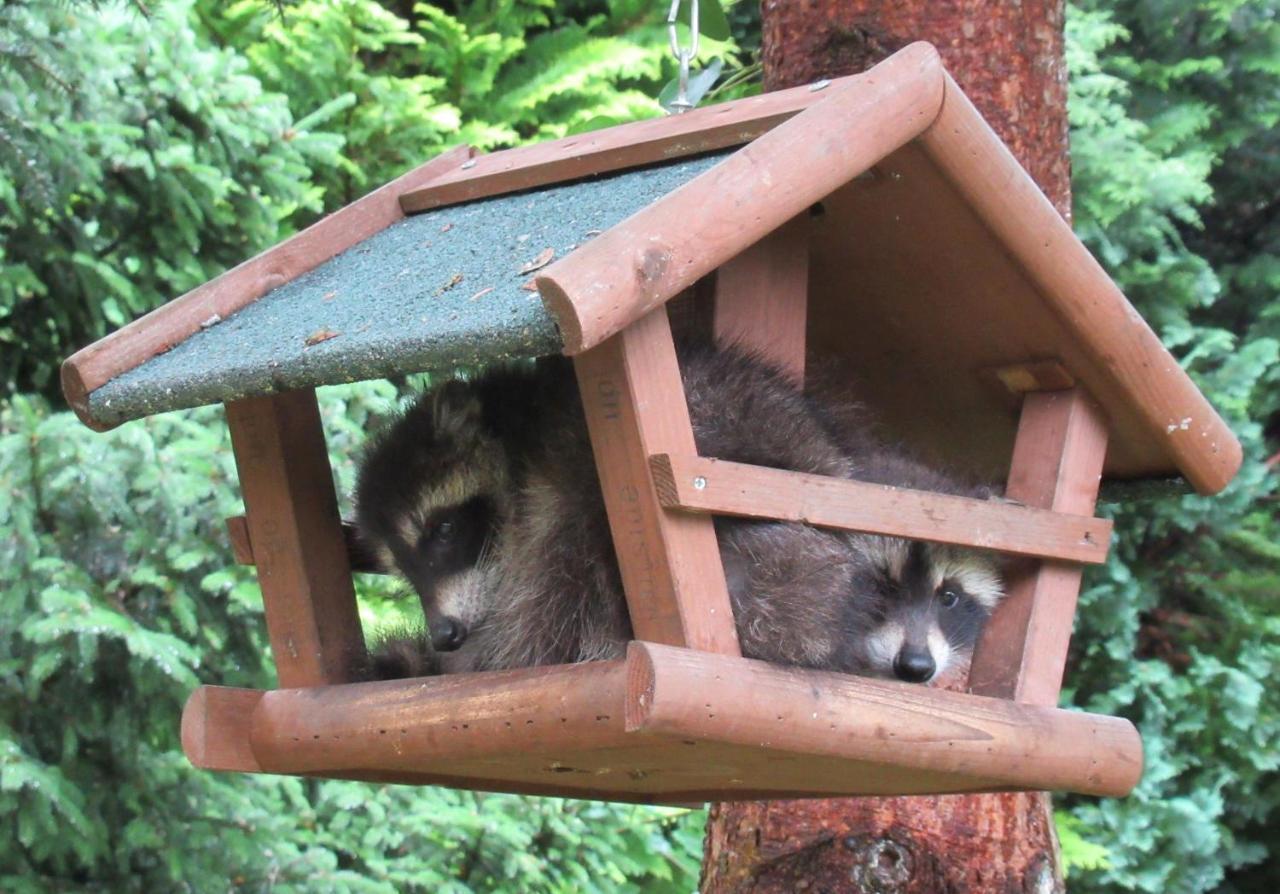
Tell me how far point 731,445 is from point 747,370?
153 mm

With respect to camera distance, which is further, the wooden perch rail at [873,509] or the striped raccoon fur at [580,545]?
the striped raccoon fur at [580,545]

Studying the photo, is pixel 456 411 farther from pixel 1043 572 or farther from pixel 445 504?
pixel 1043 572

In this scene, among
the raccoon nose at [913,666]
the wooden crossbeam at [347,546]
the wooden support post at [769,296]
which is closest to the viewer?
the raccoon nose at [913,666]

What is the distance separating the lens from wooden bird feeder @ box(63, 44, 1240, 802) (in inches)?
64.3

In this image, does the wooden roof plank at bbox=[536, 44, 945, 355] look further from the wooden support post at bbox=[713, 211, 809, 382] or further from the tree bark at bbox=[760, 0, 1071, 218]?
the tree bark at bbox=[760, 0, 1071, 218]

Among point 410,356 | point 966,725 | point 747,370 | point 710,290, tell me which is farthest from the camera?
point 710,290

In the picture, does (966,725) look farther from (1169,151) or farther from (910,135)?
(1169,151)

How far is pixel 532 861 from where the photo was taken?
4.08 metres

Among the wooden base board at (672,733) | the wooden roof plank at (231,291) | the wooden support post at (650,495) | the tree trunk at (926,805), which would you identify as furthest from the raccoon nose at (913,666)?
the wooden roof plank at (231,291)

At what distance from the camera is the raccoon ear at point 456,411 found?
7.02 ft

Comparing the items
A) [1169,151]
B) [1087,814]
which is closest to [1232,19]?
[1169,151]

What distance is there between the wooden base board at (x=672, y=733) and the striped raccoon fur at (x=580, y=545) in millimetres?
115

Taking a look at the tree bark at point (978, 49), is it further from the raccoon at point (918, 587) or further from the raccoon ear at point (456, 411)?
the raccoon ear at point (456, 411)

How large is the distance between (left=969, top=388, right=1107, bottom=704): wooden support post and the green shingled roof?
669 mm
